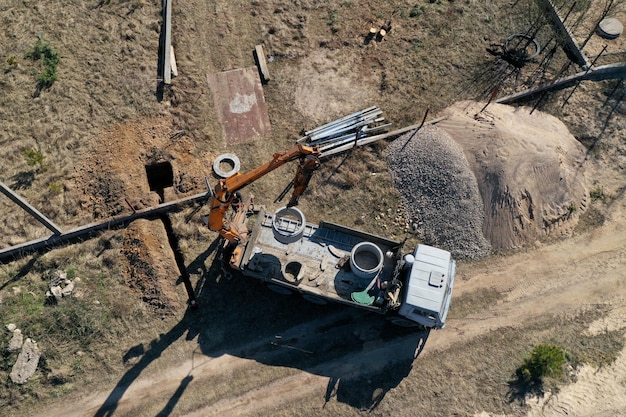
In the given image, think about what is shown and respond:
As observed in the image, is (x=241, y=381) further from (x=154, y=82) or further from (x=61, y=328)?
(x=154, y=82)

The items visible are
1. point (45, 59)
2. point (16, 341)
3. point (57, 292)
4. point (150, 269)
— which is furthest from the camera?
point (45, 59)

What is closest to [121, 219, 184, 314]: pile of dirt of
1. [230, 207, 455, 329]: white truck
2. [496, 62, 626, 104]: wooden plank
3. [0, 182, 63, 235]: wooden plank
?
[0, 182, 63, 235]: wooden plank

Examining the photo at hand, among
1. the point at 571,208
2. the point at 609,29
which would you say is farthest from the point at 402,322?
the point at 609,29

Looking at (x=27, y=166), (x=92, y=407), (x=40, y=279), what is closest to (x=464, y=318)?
(x=92, y=407)

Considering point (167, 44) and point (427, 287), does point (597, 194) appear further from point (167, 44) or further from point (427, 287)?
point (167, 44)

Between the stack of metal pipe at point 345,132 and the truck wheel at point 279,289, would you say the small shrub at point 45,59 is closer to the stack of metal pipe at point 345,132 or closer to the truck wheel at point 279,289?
the stack of metal pipe at point 345,132
